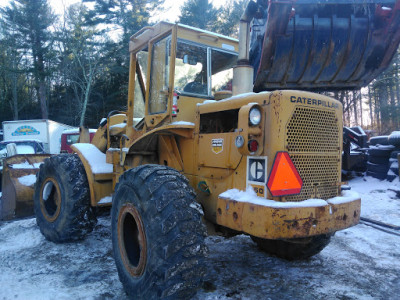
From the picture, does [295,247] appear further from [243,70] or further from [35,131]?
[35,131]

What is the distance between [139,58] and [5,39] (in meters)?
31.2

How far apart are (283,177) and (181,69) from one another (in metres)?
1.82

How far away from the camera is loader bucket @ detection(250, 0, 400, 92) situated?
164 inches

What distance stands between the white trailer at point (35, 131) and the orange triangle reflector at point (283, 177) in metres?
20.3

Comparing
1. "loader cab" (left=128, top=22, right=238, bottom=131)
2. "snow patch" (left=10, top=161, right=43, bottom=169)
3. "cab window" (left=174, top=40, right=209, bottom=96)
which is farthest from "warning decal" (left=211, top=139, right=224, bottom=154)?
"snow patch" (left=10, top=161, right=43, bottom=169)

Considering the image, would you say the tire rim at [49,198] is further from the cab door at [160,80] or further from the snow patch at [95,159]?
the cab door at [160,80]

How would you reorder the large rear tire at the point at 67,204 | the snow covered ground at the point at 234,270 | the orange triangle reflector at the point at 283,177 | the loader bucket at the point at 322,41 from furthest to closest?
the large rear tire at the point at 67,204 → the loader bucket at the point at 322,41 → the snow covered ground at the point at 234,270 → the orange triangle reflector at the point at 283,177

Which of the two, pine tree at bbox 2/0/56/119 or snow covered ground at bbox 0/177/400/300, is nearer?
snow covered ground at bbox 0/177/400/300

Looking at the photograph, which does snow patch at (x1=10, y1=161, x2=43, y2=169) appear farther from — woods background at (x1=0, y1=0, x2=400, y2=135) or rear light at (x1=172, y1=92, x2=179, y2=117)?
woods background at (x1=0, y1=0, x2=400, y2=135)

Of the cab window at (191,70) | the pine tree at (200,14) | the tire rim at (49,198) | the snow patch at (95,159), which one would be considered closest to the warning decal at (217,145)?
the cab window at (191,70)

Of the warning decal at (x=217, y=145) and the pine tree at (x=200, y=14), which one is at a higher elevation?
the pine tree at (x=200, y=14)

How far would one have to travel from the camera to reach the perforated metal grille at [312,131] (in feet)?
9.61

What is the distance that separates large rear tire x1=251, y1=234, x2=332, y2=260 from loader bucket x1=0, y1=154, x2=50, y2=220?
181 inches

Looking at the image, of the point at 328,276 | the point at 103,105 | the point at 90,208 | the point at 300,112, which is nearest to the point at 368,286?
the point at 328,276
